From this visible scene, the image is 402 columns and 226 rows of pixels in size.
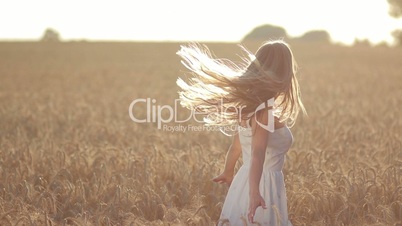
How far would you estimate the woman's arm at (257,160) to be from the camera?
4223 mm

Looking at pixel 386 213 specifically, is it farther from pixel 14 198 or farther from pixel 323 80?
pixel 323 80

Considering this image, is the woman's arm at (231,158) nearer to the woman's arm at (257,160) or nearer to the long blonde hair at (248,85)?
the long blonde hair at (248,85)

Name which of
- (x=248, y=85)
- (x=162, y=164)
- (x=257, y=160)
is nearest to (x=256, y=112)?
(x=248, y=85)

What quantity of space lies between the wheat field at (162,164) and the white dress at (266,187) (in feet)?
0.67

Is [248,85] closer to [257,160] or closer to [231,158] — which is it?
[257,160]

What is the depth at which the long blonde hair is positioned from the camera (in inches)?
172

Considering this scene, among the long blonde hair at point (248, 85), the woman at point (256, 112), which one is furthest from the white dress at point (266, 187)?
the long blonde hair at point (248, 85)

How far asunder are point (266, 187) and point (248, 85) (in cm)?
72

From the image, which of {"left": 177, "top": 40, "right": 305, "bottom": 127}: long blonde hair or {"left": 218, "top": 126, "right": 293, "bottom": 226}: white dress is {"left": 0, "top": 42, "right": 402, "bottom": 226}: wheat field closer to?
{"left": 218, "top": 126, "right": 293, "bottom": 226}: white dress

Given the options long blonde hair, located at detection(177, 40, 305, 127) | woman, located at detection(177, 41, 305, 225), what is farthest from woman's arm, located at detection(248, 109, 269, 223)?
long blonde hair, located at detection(177, 40, 305, 127)

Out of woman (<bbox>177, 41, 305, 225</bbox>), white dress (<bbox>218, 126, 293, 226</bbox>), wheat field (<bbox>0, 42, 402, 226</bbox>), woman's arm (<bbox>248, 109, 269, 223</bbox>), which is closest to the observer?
woman's arm (<bbox>248, 109, 269, 223</bbox>)

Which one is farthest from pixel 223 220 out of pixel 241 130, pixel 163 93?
pixel 163 93

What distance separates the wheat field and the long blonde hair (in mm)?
733

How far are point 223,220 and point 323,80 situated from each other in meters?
20.2
